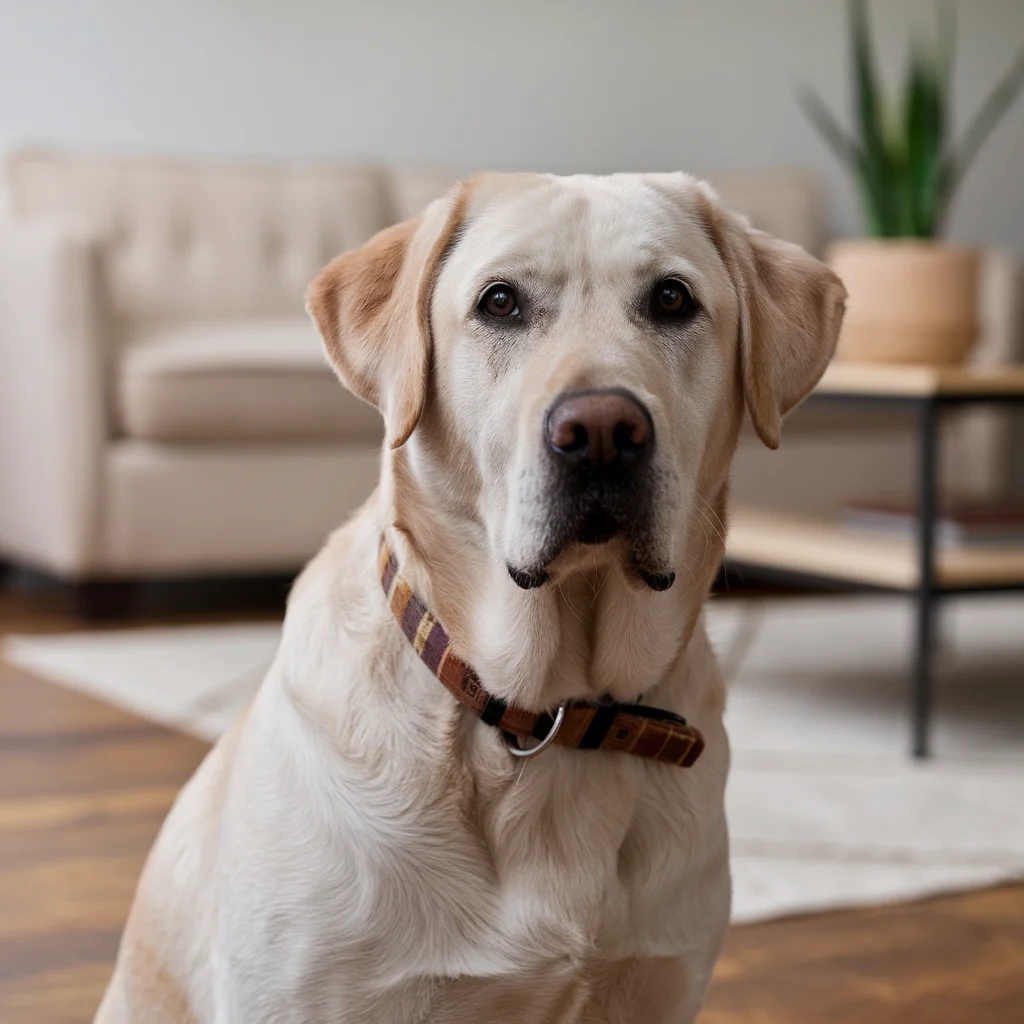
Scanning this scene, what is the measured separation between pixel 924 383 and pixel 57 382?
220 cm

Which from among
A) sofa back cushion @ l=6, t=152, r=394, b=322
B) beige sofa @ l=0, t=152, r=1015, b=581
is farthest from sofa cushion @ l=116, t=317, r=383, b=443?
sofa back cushion @ l=6, t=152, r=394, b=322

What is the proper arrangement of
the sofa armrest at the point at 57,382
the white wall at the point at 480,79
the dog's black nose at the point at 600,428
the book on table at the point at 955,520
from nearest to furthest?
the dog's black nose at the point at 600,428, the book on table at the point at 955,520, the sofa armrest at the point at 57,382, the white wall at the point at 480,79

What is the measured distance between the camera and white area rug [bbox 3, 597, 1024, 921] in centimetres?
235

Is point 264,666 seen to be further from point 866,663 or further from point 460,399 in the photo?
point 460,399

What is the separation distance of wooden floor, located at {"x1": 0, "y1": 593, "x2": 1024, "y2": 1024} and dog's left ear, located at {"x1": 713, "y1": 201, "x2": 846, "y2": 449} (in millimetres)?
812

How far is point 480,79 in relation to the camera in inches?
224

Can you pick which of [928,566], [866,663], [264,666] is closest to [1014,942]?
[928,566]

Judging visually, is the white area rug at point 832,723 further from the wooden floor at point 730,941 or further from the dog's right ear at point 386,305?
the dog's right ear at point 386,305

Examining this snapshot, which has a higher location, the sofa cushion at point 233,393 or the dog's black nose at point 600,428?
the dog's black nose at point 600,428

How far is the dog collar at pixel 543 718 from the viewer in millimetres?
1354

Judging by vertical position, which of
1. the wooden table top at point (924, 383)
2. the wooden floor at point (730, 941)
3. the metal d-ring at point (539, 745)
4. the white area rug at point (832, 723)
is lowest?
the white area rug at point (832, 723)

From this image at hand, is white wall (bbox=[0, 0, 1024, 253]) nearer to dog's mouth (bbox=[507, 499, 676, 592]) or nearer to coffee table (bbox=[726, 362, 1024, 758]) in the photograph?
coffee table (bbox=[726, 362, 1024, 758])

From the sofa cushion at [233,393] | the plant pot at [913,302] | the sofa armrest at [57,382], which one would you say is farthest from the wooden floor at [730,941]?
the plant pot at [913,302]

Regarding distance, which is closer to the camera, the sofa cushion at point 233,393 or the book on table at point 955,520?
the book on table at point 955,520
